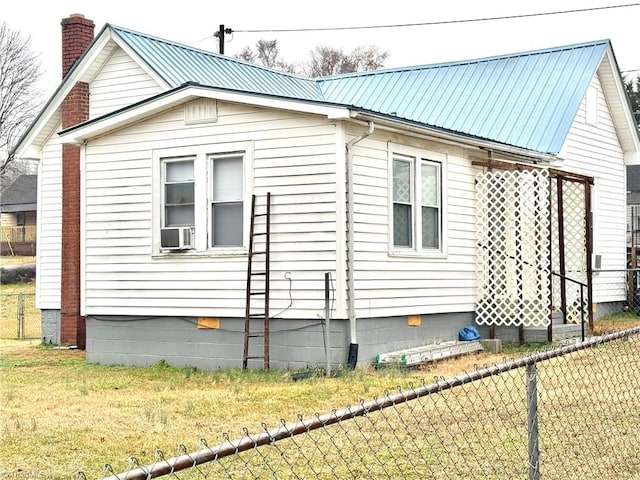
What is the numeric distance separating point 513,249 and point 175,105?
5.86 metres

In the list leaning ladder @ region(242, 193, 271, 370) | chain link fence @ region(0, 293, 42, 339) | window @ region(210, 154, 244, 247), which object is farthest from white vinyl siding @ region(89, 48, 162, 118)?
chain link fence @ region(0, 293, 42, 339)

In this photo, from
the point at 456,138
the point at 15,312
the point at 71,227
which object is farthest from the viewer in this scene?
the point at 15,312

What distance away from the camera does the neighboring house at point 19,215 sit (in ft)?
160

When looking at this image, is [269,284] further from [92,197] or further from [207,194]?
[92,197]

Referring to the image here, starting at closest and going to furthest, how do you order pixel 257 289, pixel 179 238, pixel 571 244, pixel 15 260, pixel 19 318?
pixel 257 289, pixel 179 238, pixel 571 244, pixel 19 318, pixel 15 260

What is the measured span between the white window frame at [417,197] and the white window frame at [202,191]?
202 cm

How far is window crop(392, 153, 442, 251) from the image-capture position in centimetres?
1416

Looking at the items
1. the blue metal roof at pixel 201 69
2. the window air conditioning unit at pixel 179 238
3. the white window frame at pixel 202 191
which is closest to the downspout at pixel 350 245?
the white window frame at pixel 202 191

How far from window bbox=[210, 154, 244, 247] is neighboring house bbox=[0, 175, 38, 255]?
36.2 metres

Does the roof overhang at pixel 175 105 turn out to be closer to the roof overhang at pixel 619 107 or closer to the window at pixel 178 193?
the window at pixel 178 193

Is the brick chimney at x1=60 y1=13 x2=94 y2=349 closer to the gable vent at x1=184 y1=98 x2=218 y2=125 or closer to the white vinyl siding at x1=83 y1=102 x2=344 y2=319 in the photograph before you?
the white vinyl siding at x1=83 y1=102 x2=344 y2=319

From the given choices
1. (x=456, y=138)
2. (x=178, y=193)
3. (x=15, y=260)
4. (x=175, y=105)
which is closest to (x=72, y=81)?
(x=175, y=105)

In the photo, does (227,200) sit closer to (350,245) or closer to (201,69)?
(350,245)

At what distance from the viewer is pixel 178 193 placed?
46.7 feet
